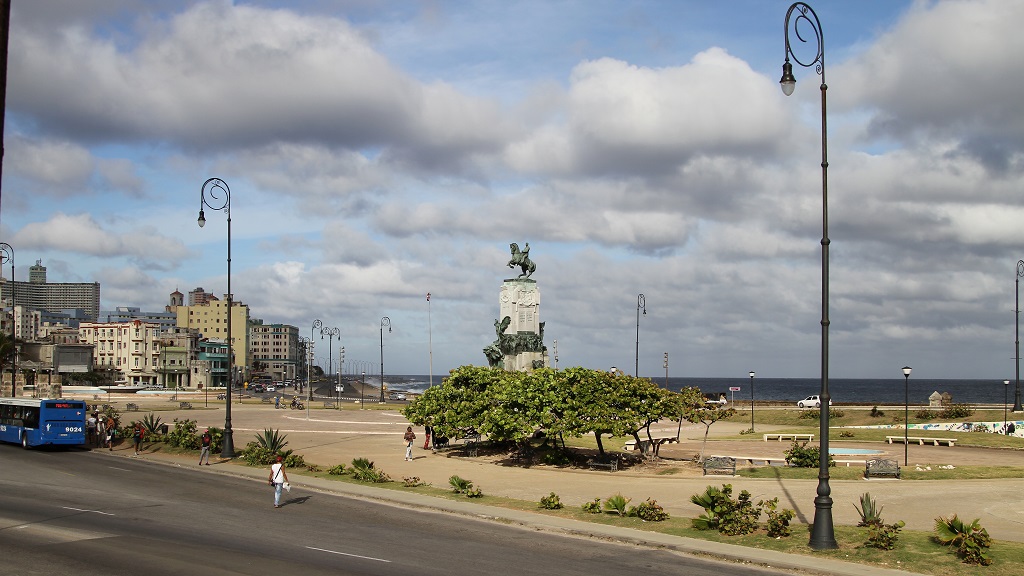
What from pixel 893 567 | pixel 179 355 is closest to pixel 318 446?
pixel 893 567

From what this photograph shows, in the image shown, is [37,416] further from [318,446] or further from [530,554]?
[530,554]

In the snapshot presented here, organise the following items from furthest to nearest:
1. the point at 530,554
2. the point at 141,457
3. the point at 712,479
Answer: the point at 141,457, the point at 712,479, the point at 530,554

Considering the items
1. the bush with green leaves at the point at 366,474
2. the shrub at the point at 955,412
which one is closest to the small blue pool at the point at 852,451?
the shrub at the point at 955,412

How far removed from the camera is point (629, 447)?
45.8m

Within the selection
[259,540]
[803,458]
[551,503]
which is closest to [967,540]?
[551,503]

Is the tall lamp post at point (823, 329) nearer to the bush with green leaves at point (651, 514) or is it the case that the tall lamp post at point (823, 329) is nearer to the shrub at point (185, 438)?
the bush with green leaves at point (651, 514)

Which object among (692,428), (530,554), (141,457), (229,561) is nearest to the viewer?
(229,561)

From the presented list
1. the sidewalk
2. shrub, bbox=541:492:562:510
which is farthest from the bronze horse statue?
shrub, bbox=541:492:562:510

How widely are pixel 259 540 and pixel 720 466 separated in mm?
19641

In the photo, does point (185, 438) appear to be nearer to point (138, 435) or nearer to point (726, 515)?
point (138, 435)

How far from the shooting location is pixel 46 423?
4053cm

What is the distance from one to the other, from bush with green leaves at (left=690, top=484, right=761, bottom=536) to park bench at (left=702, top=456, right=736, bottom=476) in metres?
12.0

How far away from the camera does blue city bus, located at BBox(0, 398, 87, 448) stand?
133 feet

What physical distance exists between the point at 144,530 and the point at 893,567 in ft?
Result: 56.6
